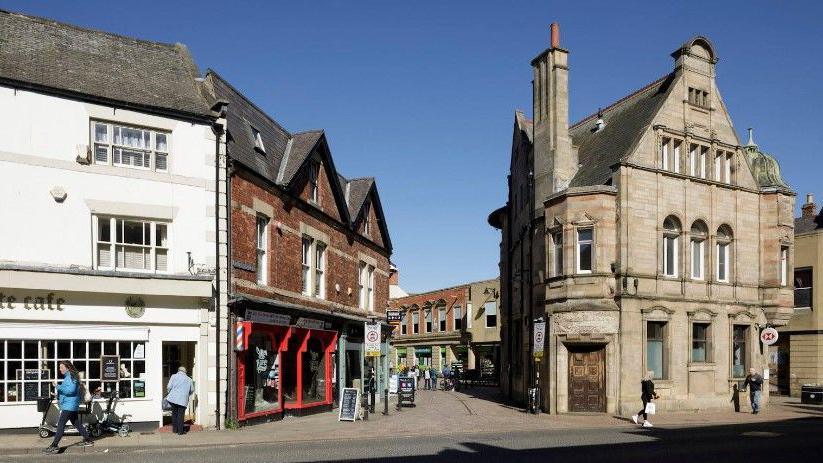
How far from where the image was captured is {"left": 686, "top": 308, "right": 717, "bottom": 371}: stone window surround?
1102 inches

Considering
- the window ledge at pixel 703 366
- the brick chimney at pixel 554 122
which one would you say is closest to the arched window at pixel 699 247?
the window ledge at pixel 703 366

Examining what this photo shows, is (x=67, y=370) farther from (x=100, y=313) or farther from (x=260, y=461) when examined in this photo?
(x=260, y=461)

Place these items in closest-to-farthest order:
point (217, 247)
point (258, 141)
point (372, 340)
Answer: point (217, 247) < point (372, 340) < point (258, 141)

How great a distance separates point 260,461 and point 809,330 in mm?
32827

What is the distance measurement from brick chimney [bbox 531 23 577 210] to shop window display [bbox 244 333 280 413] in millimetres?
11951

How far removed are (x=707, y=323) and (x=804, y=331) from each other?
12914 millimetres

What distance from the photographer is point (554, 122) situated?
93.9ft

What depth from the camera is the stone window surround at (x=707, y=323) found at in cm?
2798

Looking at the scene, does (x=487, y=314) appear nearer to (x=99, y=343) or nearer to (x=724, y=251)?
(x=724, y=251)

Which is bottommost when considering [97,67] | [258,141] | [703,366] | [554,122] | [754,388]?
[754,388]

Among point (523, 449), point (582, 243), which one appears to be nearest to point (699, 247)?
point (582, 243)

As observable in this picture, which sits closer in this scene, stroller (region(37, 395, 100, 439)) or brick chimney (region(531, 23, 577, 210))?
stroller (region(37, 395, 100, 439))

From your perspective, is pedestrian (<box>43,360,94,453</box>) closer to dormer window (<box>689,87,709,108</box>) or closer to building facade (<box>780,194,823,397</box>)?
dormer window (<box>689,87,709,108</box>)

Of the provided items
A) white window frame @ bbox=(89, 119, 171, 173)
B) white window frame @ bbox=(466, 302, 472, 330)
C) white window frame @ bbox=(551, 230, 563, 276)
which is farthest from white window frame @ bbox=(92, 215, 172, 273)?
white window frame @ bbox=(466, 302, 472, 330)
